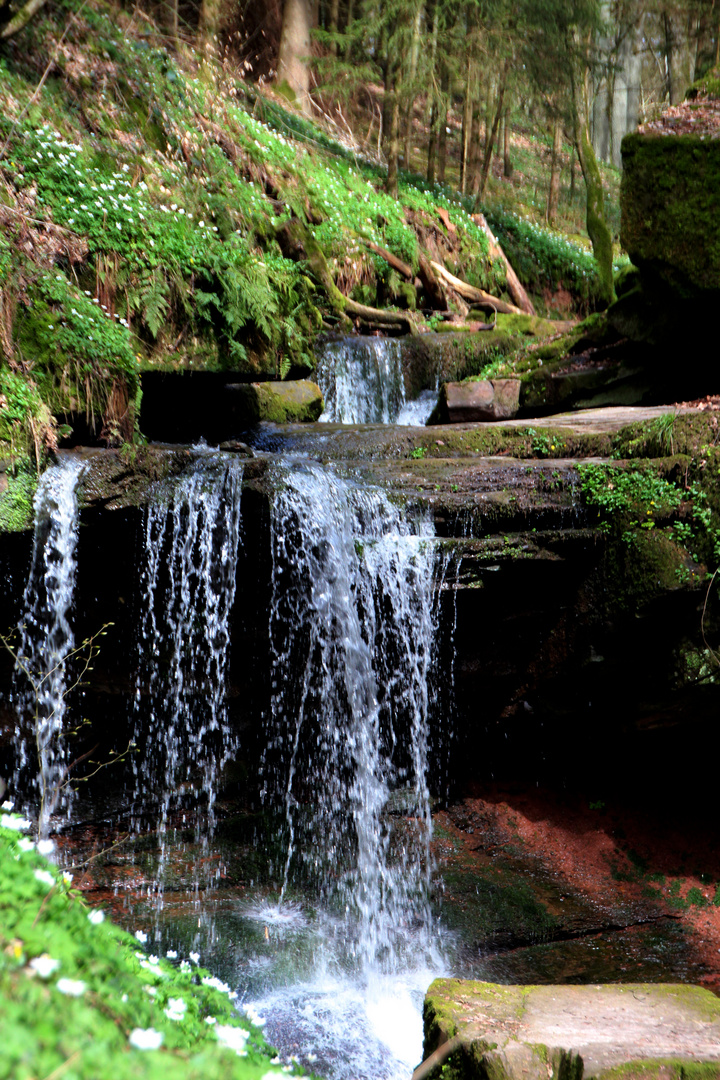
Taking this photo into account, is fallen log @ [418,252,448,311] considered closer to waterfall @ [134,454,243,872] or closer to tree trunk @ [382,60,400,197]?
tree trunk @ [382,60,400,197]

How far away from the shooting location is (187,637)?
6.43 m

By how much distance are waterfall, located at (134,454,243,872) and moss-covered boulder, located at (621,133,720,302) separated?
5.60 meters

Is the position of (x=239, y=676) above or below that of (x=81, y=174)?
below

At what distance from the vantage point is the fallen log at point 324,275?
35.7ft

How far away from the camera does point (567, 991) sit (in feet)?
14.6

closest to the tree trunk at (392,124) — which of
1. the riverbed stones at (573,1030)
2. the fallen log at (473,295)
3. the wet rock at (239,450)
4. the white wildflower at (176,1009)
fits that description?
the fallen log at (473,295)

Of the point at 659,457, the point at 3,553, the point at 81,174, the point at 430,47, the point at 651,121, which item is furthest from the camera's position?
the point at 430,47

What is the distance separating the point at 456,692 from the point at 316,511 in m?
2.20

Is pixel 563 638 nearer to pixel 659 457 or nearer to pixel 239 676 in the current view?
pixel 659 457

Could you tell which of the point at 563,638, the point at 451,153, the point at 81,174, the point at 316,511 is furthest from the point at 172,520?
the point at 451,153

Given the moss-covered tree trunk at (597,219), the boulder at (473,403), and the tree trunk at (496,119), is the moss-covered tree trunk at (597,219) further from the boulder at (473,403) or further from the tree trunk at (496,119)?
the boulder at (473,403)

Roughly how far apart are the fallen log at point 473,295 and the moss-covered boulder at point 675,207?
541 centimetres

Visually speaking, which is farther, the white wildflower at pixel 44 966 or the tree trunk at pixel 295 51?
the tree trunk at pixel 295 51

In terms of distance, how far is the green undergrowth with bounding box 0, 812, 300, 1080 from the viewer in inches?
67.3
